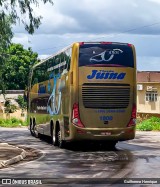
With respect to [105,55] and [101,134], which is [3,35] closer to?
[105,55]

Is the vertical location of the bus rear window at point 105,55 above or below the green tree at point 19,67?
below

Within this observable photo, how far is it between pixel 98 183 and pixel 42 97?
15.7 m

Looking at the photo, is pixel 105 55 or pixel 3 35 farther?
pixel 3 35

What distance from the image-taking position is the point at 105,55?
19656 millimetres

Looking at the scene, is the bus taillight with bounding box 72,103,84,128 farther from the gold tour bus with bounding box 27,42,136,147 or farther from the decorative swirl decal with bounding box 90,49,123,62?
the decorative swirl decal with bounding box 90,49,123,62

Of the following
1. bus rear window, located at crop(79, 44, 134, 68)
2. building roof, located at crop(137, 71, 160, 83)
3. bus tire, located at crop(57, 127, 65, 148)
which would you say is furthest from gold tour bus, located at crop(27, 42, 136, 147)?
building roof, located at crop(137, 71, 160, 83)

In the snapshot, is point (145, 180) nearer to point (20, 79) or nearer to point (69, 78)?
point (69, 78)

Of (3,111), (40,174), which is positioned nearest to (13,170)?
(40,174)

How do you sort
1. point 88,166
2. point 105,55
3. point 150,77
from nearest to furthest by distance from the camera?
1. point 88,166
2. point 105,55
3. point 150,77

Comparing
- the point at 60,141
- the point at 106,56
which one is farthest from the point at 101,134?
the point at 106,56

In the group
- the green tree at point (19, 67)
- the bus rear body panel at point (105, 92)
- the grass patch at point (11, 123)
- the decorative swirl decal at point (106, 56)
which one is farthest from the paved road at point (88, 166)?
the green tree at point (19, 67)

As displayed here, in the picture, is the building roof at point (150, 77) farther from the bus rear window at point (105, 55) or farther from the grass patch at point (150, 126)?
the bus rear window at point (105, 55)

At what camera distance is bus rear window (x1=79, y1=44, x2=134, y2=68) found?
767 inches

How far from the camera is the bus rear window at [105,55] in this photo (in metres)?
19.5
